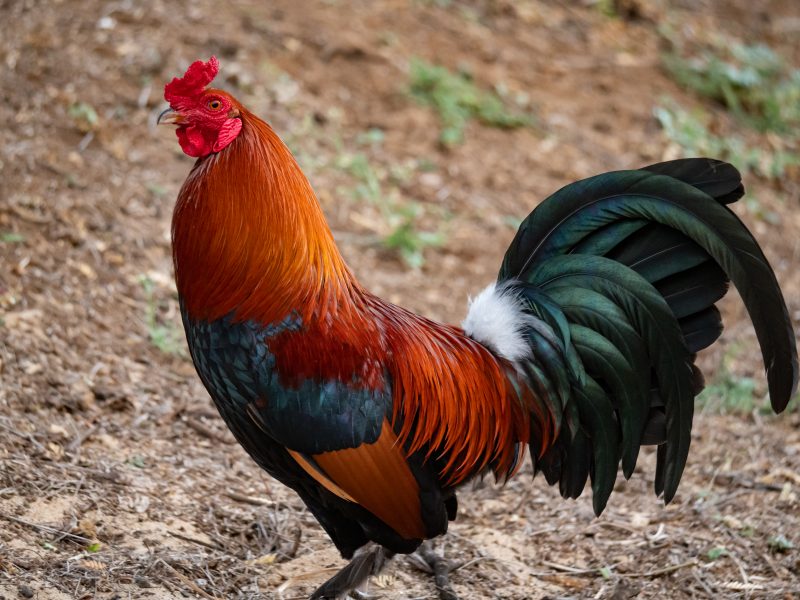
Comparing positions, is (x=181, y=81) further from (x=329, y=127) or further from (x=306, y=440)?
(x=329, y=127)

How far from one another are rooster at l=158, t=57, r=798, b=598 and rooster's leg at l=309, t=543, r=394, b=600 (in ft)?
0.04

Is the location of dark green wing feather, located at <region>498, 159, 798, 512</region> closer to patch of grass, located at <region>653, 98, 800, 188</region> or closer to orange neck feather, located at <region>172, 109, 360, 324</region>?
orange neck feather, located at <region>172, 109, 360, 324</region>

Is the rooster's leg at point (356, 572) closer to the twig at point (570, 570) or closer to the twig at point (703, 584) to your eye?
the twig at point (570, 570)

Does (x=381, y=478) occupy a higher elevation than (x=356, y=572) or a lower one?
higher

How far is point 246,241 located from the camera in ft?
11.6

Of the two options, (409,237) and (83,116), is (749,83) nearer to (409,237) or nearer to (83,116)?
(409,237)

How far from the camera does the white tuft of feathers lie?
3.80 meters

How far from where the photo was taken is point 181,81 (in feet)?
11.9

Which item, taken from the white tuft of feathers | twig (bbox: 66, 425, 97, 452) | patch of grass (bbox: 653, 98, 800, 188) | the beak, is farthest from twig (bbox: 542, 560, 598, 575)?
patch of grass (bbox: 653, 98, 800, 188)

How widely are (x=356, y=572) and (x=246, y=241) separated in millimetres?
1517

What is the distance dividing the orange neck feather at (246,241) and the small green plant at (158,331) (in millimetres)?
1841

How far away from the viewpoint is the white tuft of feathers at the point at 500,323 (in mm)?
3797

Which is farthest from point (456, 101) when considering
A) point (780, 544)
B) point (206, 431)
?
point (780, 544)

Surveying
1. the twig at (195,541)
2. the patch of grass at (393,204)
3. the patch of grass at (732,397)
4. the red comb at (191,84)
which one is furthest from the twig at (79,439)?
the patch of grass at (732,397)
